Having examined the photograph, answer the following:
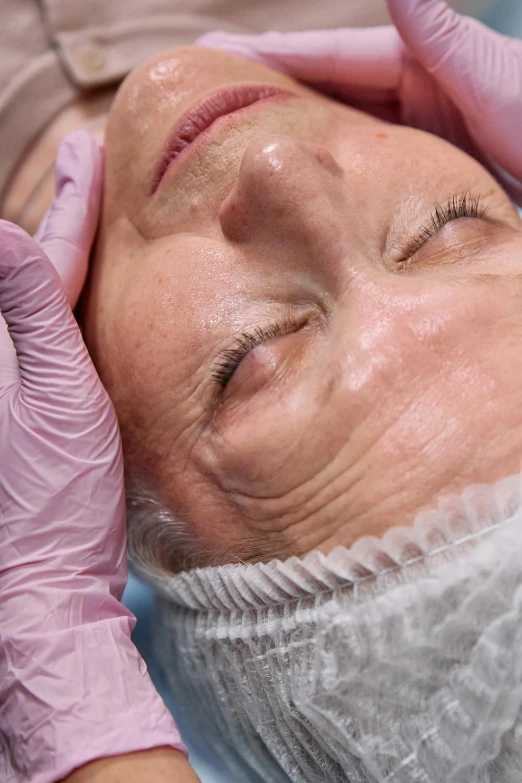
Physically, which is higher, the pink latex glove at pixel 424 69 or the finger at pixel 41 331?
the pink latex glove at pixel 424 69

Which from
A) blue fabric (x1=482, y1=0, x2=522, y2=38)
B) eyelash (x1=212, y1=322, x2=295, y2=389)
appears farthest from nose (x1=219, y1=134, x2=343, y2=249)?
blue fabric (x1=482, y1=0, x2=522, y2=38)

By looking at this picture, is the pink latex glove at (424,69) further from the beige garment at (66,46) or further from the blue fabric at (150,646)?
the blue fabric at (150,646)

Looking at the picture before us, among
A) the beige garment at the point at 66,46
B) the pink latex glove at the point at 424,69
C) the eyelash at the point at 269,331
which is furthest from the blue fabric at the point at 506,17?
the eyelash at the point at 269,331

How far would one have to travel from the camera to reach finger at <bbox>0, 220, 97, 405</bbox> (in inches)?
39.8

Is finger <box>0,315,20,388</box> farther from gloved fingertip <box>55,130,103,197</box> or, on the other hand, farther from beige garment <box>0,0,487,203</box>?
beige garment <box>0,0,487,203</box>

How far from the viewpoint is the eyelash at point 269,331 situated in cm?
103

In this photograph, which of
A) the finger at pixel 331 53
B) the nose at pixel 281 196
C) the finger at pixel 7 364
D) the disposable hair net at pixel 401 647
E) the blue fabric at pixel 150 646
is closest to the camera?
the disposable hair net at pixel 401 647

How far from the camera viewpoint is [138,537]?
4.07ft

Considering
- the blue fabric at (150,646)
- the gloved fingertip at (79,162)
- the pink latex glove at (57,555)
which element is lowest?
the blue fabric at (150,646)

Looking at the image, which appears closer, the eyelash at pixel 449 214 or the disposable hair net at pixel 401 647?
the disposable hair net at pixel 401 647

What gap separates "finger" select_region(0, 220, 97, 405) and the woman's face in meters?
0.08

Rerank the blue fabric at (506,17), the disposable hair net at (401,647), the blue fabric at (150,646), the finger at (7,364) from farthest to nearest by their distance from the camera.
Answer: the blue fabric at (506,17), the blue fabric at (150,646), the finger at (7,364), the disposable hair net at (401,647)

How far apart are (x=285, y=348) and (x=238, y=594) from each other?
37 cm

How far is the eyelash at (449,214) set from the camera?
42.9 inches
